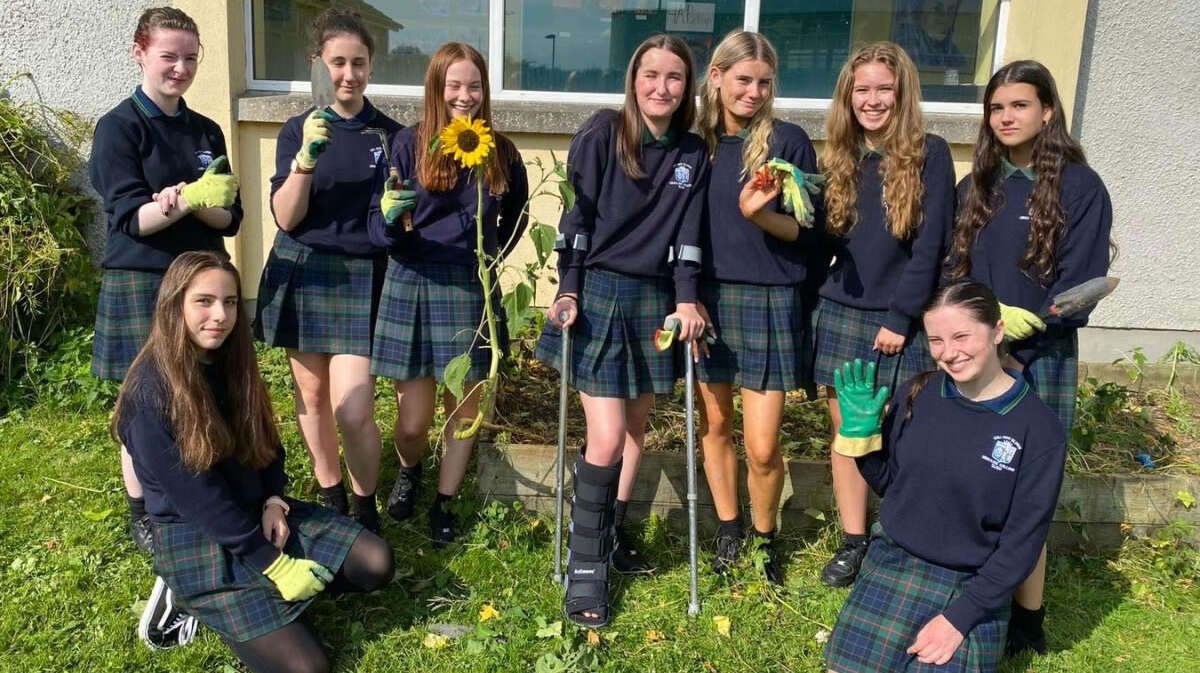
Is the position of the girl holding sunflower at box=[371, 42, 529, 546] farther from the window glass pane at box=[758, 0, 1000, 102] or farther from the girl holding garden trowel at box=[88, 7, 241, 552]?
the window glass pane at box=[758, 0, 1000, 102]

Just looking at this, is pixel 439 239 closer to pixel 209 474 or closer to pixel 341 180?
→ pixel 341 180

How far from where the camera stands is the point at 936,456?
8.27 ft

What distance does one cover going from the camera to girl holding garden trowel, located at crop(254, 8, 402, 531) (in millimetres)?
2990

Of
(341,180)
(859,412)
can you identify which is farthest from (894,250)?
(341,180)

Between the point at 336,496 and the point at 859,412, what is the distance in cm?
194

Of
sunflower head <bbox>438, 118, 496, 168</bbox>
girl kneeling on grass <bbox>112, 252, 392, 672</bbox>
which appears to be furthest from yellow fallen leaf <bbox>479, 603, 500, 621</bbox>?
sunflower head <bbox>438, 118, 496, 168</bbox>

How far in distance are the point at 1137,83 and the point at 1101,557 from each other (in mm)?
2646

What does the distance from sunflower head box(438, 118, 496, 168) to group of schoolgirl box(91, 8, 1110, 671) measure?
93 mm

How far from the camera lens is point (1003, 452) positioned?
8.04 feet

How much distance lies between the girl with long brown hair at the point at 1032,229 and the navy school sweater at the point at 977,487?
317 mm

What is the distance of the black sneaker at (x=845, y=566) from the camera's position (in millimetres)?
3139

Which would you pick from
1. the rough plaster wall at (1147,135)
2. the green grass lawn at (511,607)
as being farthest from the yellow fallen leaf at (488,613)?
the rough plaster wall at (1147,135)

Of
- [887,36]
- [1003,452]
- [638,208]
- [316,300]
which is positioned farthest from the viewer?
[887,36]

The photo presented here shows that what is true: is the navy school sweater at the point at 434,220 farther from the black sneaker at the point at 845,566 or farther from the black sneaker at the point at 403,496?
the black sneaker at the point at 845,566
